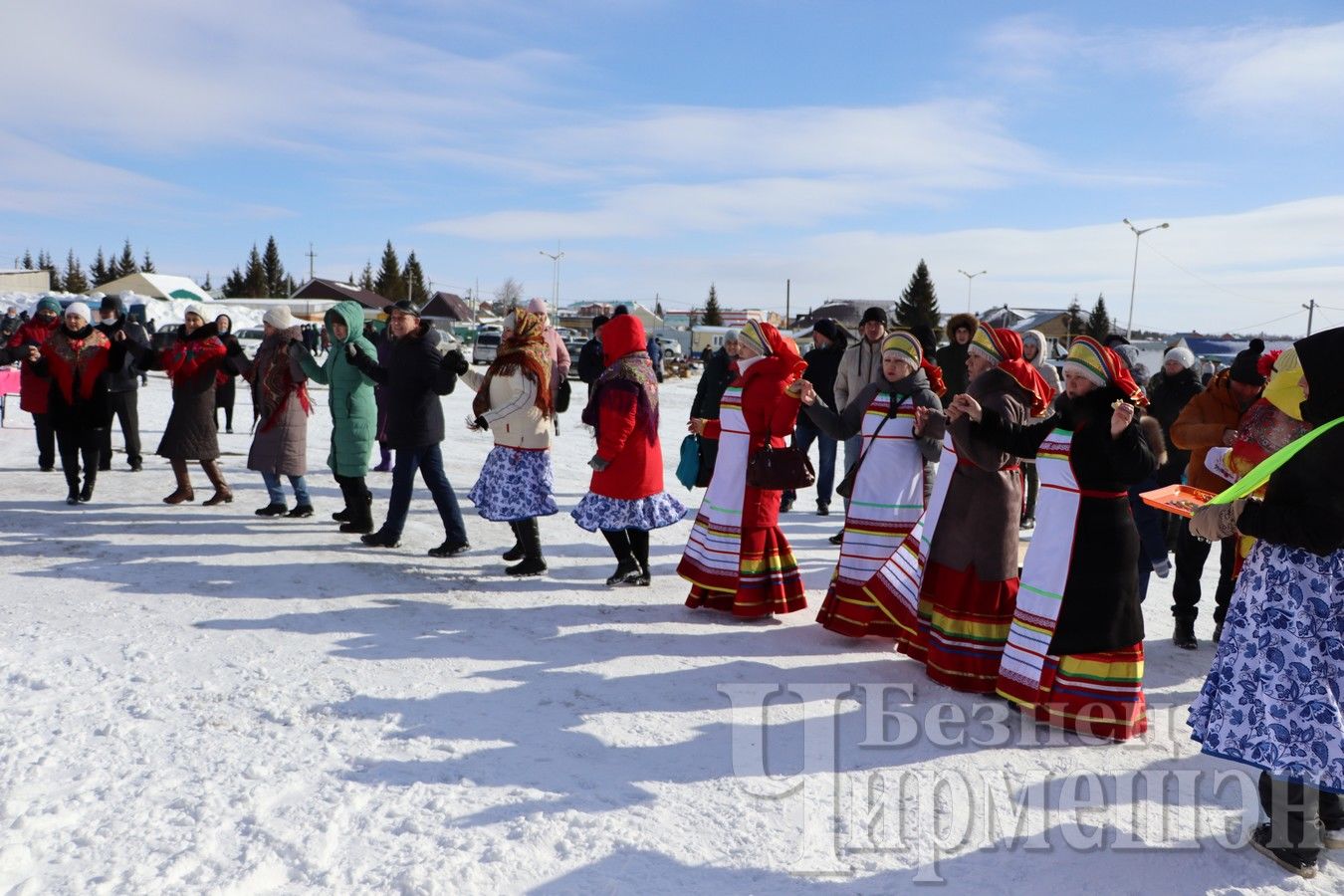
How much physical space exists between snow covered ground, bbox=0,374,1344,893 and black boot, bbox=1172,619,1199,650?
4.8 inches

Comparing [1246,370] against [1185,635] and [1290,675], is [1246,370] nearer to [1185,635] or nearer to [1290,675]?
[1185,635]

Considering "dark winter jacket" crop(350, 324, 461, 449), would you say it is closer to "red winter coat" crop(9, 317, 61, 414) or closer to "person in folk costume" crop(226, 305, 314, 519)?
"person in folk costume" crop(226, 305, 314, 519)

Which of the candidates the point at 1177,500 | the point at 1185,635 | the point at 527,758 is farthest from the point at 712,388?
the point at 527,758

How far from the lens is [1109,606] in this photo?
Result: 13.3 ft

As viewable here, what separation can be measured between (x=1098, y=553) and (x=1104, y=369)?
0.77 meters

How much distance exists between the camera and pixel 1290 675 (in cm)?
305

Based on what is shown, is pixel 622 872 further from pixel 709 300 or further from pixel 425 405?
pixel 709 300

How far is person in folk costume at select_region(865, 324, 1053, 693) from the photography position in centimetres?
455

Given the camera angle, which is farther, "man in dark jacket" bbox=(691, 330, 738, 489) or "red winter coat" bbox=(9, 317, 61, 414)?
"red winter coat" bbox=(9, 317, 61, 414)

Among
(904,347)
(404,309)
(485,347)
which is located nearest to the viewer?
(904,347)

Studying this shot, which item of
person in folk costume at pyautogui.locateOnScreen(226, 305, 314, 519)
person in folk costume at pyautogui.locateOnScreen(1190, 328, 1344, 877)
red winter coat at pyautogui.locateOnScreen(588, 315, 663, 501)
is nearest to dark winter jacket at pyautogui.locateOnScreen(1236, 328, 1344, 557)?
person in folk costume at pyautogui.locateOnScreen(1190, 328, 1344, 877)

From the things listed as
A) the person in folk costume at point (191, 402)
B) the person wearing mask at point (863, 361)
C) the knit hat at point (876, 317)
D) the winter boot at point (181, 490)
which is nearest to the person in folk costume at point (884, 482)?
the person wearing mask at point (863, 361)

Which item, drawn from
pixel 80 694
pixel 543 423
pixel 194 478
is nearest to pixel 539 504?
pixel 543 423

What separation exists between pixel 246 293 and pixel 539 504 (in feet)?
315
